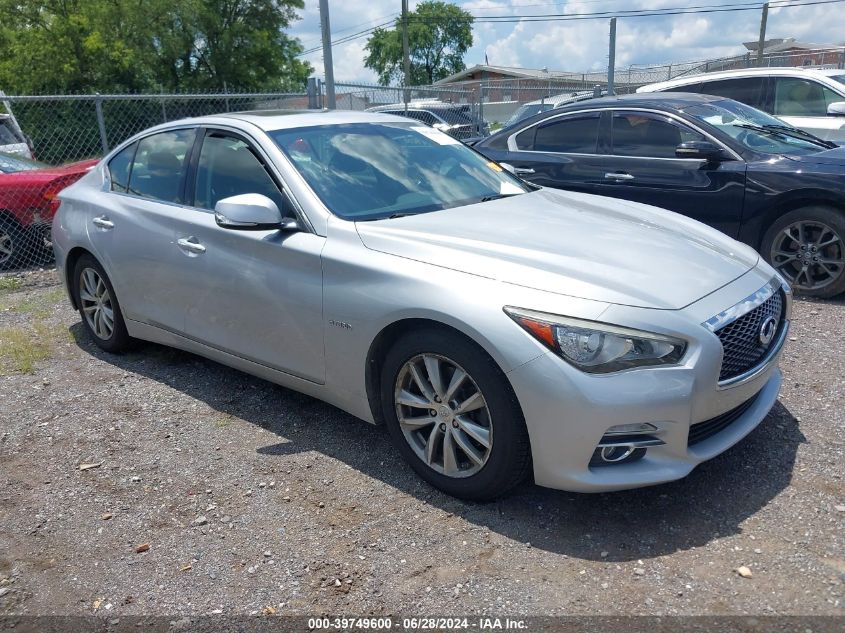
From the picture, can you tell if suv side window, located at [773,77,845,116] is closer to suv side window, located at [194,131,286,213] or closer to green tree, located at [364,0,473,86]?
suv side window, located at [194,131,286,213]

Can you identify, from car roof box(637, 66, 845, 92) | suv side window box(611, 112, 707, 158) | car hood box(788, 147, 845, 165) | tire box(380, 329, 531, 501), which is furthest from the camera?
car roof box(637, 66, 845, 92)

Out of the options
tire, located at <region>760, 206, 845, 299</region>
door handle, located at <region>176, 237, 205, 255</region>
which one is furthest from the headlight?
tire, located at <region>760, 206, 845, 299</region>

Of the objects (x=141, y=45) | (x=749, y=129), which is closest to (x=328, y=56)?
(x=749, y=129)

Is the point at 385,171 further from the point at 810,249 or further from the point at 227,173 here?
the point at 810,249

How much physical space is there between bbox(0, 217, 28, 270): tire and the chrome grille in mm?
7583

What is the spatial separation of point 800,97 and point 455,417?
7.99 meters

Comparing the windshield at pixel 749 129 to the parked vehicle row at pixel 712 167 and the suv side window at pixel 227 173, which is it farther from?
the suv side window at pixel 227 173

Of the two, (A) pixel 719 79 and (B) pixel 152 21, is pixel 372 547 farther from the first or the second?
(B) pixel 152 21

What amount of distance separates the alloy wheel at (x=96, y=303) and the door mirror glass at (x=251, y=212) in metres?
1.83

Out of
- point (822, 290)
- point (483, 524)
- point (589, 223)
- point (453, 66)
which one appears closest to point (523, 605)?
point (483, 524)

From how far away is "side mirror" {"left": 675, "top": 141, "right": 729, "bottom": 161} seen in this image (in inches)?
245

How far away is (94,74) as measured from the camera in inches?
1209

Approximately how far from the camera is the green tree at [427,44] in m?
81.2

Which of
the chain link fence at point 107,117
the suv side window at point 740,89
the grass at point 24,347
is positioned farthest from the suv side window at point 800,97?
the grass at point 24,347
